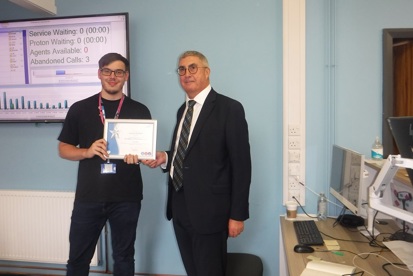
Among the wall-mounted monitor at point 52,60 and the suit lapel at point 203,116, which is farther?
the wall-mounted monitor at point 52,60

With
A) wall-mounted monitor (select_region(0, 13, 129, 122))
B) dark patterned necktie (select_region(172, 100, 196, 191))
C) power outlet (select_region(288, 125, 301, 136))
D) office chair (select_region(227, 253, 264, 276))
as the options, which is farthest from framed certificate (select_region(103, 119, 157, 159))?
power outlet (select_region(288, 125, 301, 136))

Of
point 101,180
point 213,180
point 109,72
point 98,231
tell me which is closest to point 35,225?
point 98,231

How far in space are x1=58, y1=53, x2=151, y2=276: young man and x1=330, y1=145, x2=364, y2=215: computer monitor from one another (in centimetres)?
123

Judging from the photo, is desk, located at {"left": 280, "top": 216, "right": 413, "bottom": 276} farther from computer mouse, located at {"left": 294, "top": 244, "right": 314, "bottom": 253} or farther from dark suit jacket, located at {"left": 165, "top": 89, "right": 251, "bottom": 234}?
dark suit jacket, located at {"left": 165, "top": 89, "right": 251, "bottom": 234}

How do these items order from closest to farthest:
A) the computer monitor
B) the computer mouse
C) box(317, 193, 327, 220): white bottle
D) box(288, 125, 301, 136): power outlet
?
the computer mouse < the computer monitor < box(317, 193, 327, 220): white bottle < box(288, 125, 301, 136): power outlet

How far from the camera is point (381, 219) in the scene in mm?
2217

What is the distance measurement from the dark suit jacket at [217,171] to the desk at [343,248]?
0.33m

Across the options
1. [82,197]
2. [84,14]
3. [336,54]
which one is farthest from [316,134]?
[84,14]

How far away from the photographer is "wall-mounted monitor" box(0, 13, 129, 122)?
265 centimetres

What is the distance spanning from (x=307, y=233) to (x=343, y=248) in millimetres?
227

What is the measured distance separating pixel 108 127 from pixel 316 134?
1476mm

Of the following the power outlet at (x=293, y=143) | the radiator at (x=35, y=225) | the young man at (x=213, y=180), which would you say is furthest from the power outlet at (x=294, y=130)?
the radiator at (x=35, y=225)

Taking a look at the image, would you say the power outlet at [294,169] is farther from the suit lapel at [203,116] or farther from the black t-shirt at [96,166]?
the black t-shirt at [96,166]

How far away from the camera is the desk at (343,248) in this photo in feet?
5.03
